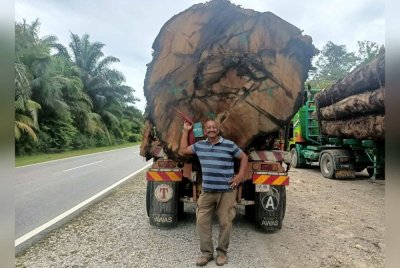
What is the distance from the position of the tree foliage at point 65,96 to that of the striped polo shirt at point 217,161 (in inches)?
369

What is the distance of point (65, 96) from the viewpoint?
26234mm

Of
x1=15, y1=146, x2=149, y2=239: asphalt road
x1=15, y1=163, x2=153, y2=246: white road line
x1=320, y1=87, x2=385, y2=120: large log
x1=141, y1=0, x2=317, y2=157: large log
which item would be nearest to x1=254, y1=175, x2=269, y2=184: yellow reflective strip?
x1=141, y1=0, x2=317, y2=157: large log

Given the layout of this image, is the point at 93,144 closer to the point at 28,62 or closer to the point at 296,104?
the point at 28,62

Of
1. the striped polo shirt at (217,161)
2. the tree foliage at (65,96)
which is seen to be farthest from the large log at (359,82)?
the tree foliage at (65,96)

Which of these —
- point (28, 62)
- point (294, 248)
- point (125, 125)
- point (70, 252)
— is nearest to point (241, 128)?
point (294, 248)

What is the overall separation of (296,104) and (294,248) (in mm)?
1767

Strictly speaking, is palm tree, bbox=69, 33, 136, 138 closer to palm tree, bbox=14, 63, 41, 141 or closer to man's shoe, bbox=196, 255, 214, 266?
palm tree, bbox=14, 63, 41, 141

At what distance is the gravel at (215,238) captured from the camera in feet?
13.2

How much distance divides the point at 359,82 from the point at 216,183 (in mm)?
6104

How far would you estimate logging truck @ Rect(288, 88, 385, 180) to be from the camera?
10.3m

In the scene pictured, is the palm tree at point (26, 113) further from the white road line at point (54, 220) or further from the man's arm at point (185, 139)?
the man's arm at point (185, 139)

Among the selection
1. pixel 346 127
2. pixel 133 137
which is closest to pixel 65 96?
pixel 346 127

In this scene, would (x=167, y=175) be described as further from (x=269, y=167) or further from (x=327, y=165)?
(x=327, y=165)

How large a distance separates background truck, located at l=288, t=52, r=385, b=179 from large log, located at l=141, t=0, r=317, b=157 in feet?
10.5
